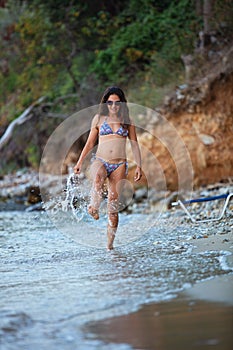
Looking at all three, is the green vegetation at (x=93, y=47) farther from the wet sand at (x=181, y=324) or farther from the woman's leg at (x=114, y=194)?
the wet sand at (x=181, y=324)

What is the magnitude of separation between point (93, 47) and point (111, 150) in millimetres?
14500

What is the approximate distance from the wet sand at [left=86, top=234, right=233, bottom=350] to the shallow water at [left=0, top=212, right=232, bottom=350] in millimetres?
108

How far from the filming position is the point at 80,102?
1992cm

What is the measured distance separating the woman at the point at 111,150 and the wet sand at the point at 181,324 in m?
2.42

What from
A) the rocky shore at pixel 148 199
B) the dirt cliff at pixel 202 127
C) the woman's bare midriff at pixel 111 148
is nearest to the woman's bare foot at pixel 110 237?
the woman's bare midriff at pixel 111 148

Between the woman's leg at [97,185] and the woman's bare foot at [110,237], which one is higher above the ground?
the woman's leg at [97,185]

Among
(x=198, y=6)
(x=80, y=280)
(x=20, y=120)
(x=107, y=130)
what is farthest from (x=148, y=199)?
(x=20, y=120)

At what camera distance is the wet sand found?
10.3 feet

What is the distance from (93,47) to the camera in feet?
67.5

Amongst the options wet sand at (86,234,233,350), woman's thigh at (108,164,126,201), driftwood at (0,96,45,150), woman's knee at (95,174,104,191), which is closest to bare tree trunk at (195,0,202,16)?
driftwood at (0,96,45,150)

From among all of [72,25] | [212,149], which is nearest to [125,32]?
[72,25]

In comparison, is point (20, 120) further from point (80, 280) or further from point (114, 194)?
point (80, 280)

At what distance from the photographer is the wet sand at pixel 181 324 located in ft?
10.3

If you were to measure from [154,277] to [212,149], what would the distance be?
8386 millimetres
